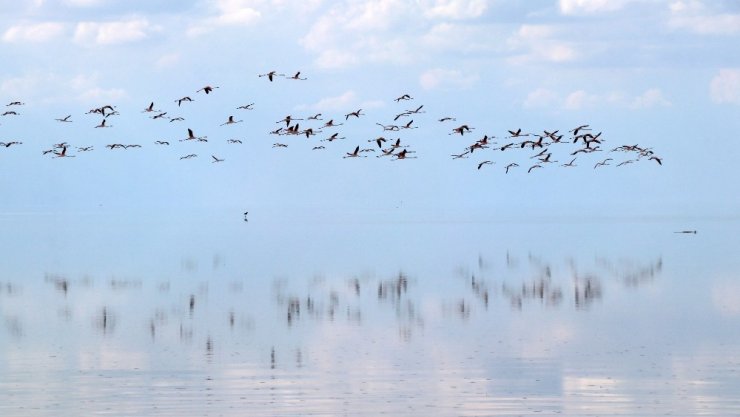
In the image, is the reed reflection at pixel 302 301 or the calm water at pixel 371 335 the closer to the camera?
the calm water at pixel 371 335

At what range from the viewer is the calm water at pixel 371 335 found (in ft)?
94.9

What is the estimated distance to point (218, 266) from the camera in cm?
7381

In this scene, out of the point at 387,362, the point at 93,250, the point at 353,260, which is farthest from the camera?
the point at 93,250

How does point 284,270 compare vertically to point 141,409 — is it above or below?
above

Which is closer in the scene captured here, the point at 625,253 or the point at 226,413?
the point at 226,413

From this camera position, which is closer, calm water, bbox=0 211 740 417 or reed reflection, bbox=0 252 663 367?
calm water, bbox=0 211 740 417

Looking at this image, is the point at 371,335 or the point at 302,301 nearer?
the point at 371,335

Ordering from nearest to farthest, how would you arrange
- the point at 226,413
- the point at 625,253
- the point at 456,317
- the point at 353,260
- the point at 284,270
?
the point at 226,413
the point at 456,317
the point at 284,270
the point at 353,260
the point at 625,253

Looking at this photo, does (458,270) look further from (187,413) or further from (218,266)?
(187,413)

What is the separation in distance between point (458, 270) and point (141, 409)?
145 feet

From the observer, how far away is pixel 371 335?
40.7 meters

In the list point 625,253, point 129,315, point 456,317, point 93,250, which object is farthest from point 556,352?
point 93,250

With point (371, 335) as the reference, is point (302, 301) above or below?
above

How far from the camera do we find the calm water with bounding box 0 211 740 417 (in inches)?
Answer: 1139
